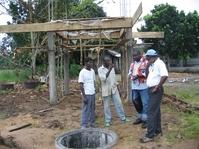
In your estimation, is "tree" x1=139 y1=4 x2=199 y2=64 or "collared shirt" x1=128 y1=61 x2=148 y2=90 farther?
"tree" x1=139 y1=4 x2=199 y2=64

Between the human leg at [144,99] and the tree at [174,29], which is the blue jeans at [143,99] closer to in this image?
the human leg at [144,99]

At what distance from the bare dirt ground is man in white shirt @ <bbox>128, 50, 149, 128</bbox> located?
0.33m

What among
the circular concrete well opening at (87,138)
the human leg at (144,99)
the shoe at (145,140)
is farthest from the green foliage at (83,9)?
the shoe at (145,140)

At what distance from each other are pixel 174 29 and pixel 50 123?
25.0 meters

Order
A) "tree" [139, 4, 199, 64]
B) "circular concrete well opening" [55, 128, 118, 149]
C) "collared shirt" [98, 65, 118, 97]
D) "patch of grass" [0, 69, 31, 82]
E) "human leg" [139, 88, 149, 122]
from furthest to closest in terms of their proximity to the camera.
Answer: "tree" [139, 4, 199, 64]
"patch of grass" [0, 69, 31, 82]
"collared shirt" [98, 65, 118, 97]
"human leg" [139, 88, 149, 122]
"circular concrete well opening" [55, 128, 118, 149]

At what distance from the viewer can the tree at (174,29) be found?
33.5 meters

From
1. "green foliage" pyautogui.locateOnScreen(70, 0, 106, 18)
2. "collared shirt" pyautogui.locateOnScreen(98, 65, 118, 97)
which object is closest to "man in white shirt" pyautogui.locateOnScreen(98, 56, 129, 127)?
"collared shirt" pyautogui.locateOnScreen(98, 65, 118, 97)

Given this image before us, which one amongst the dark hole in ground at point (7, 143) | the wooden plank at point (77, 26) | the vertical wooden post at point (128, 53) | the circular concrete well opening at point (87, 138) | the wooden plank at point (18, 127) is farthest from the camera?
the vertical wooden post at point (128, 53)

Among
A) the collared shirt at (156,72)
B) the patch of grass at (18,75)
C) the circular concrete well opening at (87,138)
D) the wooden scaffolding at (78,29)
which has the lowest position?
the circular concrete well opening at (87,138)

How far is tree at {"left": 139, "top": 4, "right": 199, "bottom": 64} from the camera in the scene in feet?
110

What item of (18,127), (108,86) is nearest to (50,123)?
(18,127)

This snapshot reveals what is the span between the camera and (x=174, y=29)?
111ft

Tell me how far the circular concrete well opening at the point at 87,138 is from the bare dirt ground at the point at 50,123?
26 cm

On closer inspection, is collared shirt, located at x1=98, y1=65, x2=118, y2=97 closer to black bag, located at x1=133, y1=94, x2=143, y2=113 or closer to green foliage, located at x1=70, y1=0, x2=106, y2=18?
black bag, located at x1=133, y1=94, x2=143, y2=113
